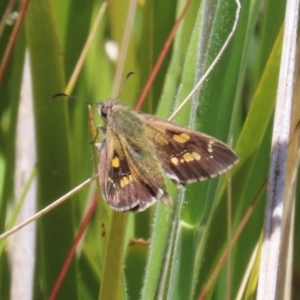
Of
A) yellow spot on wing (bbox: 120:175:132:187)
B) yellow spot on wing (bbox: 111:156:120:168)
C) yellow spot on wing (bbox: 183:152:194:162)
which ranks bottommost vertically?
yellow spot on wing (bbox: 120:175:132:187)

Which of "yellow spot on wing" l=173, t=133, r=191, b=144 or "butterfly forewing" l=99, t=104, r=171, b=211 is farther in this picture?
"yellow spot on wing" l=173, t=133, r=191, b=144

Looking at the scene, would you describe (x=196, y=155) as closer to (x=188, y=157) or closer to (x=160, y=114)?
(x=188, y=157)

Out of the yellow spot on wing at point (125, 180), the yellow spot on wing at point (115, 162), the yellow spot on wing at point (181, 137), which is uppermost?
the yellow spot on wing at point (181, 137)

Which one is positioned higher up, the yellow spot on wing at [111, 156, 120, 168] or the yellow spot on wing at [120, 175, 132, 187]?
the yellow spot on wing at [111, 156, 120, 168]

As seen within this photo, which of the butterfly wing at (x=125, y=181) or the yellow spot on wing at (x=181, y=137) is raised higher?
the yellow spot on wing at (x=181, y=137)

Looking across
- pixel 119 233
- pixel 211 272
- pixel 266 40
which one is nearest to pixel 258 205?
pixel 211 272

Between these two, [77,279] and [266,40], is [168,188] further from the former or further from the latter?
[266,40]

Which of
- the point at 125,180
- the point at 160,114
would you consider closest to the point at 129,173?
the point at 125,180
